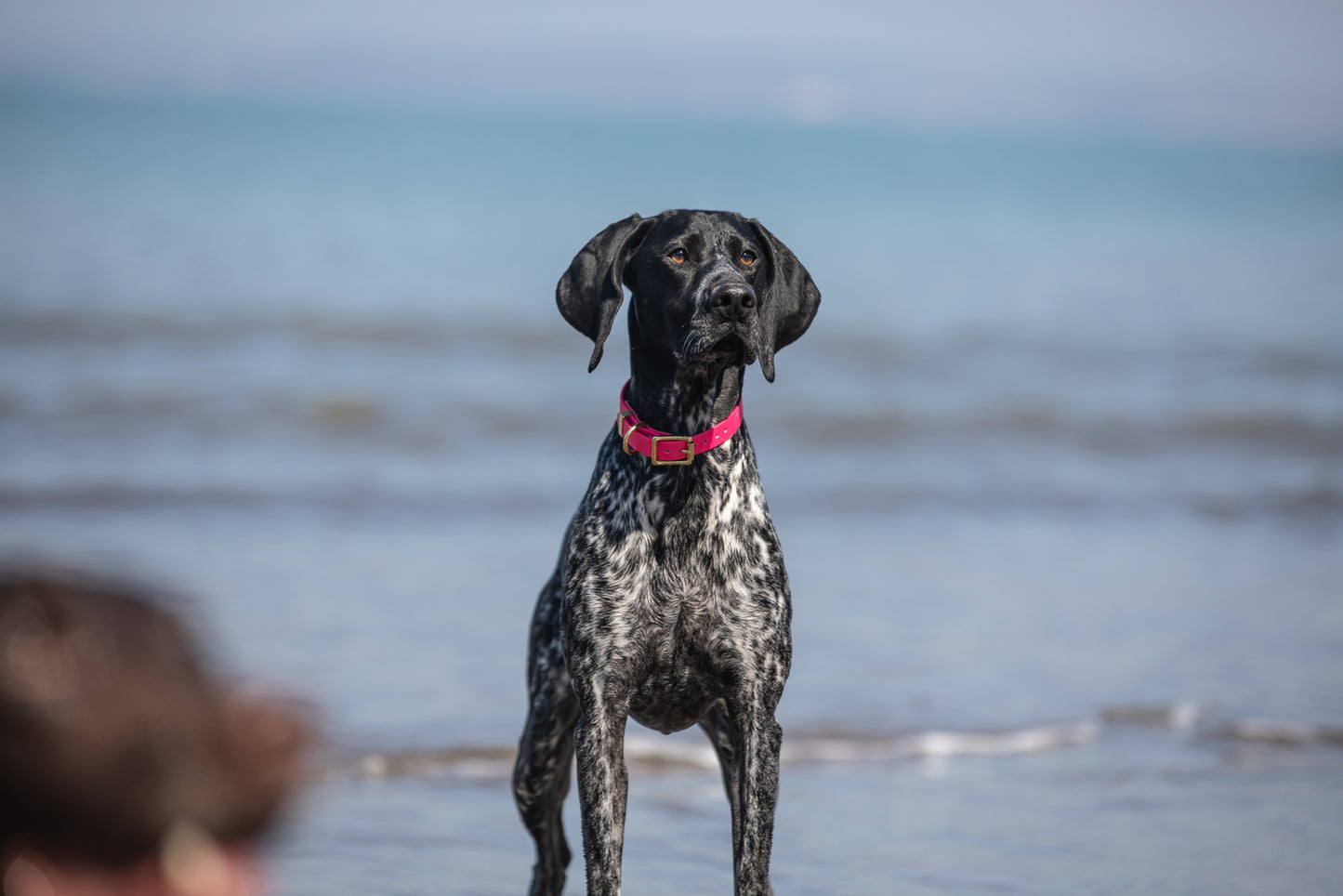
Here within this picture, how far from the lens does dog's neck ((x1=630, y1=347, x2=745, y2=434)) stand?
15.4 feet

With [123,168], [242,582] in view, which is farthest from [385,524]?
[123,168]

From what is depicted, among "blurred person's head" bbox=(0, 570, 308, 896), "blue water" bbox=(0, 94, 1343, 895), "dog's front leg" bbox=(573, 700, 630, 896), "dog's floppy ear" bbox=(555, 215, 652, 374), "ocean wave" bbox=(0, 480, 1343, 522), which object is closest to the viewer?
"blurred person's head" bbox=(0, 570, 308, 896)

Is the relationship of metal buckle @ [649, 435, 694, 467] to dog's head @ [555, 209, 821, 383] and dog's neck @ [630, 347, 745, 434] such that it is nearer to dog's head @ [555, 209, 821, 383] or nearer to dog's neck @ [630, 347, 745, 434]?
dog's neck @ [630, 347, 745, 434]

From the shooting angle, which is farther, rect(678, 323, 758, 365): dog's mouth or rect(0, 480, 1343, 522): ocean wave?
rect(0, 480, 1343, 522): ocean wave

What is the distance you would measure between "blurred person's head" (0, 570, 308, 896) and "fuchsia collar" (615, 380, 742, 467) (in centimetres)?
359

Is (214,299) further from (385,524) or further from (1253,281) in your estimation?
(1253,281)

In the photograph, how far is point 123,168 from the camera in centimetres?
3547

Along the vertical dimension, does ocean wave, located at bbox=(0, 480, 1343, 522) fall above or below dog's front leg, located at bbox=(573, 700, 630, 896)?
above

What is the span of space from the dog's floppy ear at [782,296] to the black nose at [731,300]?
27 cm

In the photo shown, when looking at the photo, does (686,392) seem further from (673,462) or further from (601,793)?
(601,793)

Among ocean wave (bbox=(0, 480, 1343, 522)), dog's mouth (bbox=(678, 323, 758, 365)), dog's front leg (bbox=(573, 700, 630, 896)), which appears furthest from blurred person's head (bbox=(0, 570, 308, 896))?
ocean wave (bbox=(0, 480, 1343, 522))

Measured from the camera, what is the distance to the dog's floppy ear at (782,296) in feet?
16.0

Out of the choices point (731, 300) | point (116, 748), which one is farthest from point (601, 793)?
point (116, 748)

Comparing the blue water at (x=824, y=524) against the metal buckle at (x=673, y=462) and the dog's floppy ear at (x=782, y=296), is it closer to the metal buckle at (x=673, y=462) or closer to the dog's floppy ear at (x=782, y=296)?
the metal buckle at (x=673, y=462)
